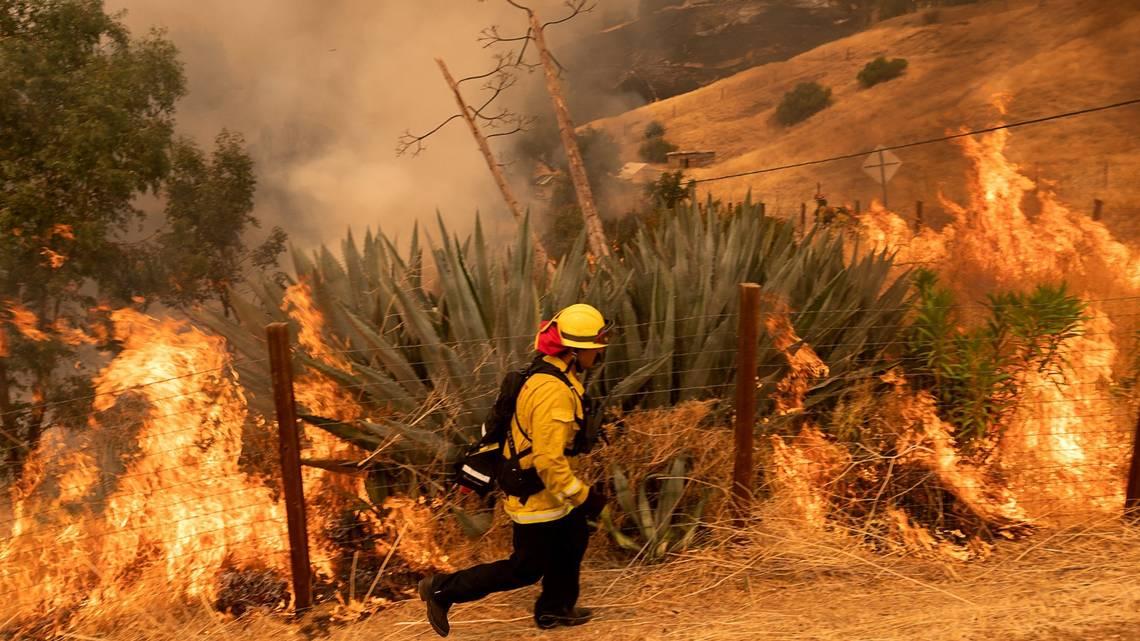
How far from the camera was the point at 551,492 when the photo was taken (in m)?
3.49

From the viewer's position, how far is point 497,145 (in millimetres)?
65438

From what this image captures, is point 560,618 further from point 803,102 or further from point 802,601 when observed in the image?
point 803,102

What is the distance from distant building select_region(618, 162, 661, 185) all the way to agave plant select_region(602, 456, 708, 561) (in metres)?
42.4

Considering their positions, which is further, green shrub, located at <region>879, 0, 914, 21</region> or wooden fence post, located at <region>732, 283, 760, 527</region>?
green shrub, located at <region>879, 0, 914, 21</region>

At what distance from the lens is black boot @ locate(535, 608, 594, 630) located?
154 inches

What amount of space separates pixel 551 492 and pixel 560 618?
0.79 m

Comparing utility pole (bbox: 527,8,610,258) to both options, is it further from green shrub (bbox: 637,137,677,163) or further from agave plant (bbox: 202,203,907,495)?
green shrub (bbox: 637,137,677,163)

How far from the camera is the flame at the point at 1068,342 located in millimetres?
5047

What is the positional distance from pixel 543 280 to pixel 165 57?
2237cm

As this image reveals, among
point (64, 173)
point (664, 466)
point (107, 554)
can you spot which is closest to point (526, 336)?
point (664, 466)

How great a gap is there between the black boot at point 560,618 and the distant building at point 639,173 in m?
43.2

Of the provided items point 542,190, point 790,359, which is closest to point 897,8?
point 542,190

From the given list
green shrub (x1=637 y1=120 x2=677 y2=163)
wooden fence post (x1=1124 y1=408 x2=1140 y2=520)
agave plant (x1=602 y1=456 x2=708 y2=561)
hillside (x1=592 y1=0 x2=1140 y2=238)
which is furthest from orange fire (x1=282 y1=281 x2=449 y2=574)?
green shrub (x1=637 y1=120 x2=677 y2=163)

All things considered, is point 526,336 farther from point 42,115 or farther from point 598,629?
point 42,115
